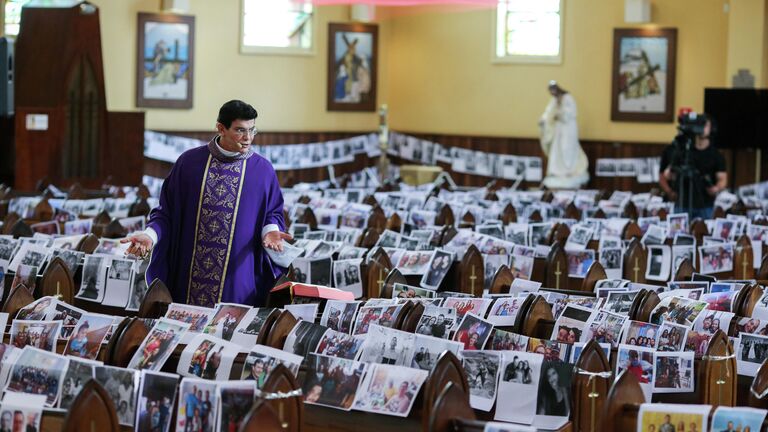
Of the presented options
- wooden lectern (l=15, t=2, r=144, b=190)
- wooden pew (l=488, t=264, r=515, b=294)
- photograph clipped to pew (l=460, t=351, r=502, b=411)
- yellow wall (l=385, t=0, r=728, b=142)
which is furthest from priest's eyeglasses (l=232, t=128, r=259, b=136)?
yellow wall (l=385, t=0, r=728, b=142)

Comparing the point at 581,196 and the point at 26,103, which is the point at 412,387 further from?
the point at 26,103

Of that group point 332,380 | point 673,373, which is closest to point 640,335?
point 673,373

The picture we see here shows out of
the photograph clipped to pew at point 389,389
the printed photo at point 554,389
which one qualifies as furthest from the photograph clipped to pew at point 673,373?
the photograph clipped to pew at point 389,389

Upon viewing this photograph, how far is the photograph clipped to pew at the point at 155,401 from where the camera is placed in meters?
3.94

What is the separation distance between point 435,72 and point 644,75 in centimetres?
420

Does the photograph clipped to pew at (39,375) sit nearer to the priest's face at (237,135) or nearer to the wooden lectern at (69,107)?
the priest's face at (237,135)

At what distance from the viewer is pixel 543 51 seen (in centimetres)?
2216

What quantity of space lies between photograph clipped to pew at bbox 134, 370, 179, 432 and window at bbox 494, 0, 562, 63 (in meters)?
18.5

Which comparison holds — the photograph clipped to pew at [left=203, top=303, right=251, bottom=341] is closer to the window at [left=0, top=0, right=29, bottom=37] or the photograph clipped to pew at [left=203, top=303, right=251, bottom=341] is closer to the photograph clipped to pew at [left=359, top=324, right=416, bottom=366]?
the photograph clipped to pew at [left=359, top=324, right=416, bottom=366]

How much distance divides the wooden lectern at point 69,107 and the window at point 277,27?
18.1ft

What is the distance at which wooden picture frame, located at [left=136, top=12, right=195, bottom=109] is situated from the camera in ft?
70.3

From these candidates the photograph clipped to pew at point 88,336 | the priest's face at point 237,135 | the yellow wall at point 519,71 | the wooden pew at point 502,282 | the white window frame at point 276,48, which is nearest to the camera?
the photograph clipped to pew at point 88,336

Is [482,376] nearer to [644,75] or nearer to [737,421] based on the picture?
[737,421]

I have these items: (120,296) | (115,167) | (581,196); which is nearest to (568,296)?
(120,296)
